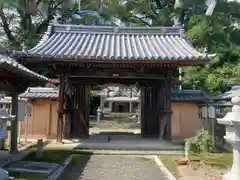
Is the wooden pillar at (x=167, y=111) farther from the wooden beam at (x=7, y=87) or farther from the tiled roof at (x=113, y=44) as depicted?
the wooden beam at (x=7, y=87)

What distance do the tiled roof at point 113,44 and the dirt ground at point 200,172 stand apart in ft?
15.5

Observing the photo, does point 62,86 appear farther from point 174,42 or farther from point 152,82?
point 174,42

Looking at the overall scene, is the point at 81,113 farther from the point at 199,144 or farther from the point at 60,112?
the point at 199,144

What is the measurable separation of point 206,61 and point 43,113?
26.4ft

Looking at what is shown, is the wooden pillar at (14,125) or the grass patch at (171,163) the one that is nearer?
the grass patch at (171,163)

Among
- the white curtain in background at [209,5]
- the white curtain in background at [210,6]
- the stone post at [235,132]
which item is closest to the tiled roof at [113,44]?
the white curtain in background at [210,6]

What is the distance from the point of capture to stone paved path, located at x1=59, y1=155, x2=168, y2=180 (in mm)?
7570

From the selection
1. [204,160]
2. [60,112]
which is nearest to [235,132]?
[204,160]

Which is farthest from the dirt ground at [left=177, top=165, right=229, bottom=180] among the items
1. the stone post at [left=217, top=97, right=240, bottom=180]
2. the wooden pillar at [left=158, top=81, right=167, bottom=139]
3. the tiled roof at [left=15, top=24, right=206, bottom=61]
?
A: the wooden pillar at [left=158, top=81, right=167, bottom=139]

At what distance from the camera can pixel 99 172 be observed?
26.5 ft

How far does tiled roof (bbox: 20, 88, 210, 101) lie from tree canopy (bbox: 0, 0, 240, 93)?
1.30m

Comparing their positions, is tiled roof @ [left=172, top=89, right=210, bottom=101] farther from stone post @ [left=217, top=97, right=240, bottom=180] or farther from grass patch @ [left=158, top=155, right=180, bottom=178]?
stone post @ [left=217, top=97, right=240, bottom=180]

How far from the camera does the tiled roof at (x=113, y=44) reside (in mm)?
12070

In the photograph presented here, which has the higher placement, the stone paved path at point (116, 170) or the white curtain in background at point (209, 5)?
the white curtain in background at point (209, 5)
